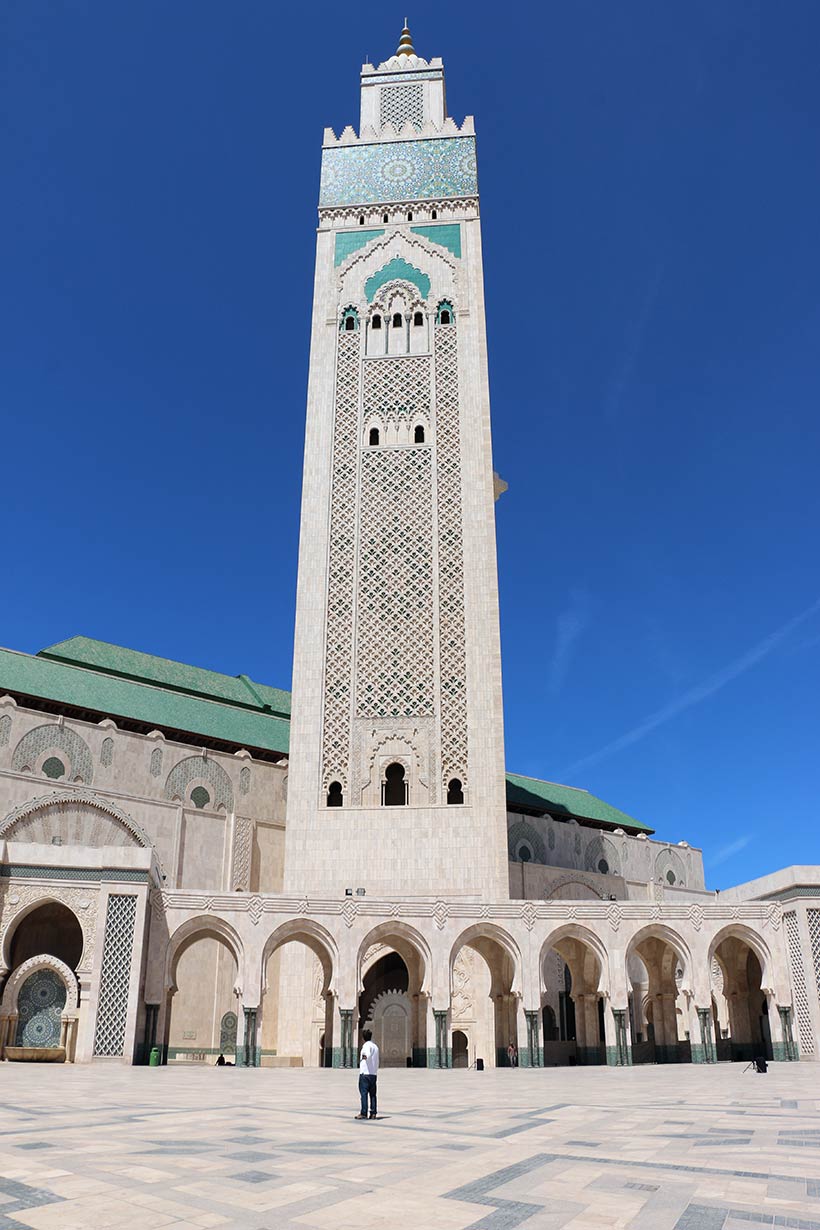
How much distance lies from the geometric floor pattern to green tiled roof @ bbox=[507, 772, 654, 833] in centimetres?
2013

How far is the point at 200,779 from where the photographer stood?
23125 mm

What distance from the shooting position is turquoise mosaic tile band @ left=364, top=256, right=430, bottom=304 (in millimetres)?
24484

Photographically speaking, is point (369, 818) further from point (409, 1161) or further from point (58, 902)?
point (409, 1161)

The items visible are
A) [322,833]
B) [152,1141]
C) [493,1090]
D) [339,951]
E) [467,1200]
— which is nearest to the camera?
[467,1200]

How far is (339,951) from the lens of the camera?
16578 millimetres

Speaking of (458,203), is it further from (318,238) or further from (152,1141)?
(152,1141)

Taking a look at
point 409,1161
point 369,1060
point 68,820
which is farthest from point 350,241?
point 409,1161

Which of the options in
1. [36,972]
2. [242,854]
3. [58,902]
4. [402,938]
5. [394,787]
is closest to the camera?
[36,972]

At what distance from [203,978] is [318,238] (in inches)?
731

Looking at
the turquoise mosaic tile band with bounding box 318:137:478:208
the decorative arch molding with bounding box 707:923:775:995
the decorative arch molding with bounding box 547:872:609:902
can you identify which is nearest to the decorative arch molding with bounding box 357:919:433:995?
the decorative arch molding with bounding box 707:923:775:995

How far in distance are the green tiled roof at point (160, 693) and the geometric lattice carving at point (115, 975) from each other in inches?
290

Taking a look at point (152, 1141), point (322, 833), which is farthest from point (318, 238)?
point (152, 1141)

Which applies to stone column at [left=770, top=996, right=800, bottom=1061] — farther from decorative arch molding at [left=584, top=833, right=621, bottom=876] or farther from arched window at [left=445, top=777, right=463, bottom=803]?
→ decorative arch molding at [left=584, top=833, right=621, bottom=876]

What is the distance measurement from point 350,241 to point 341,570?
9334 mm
